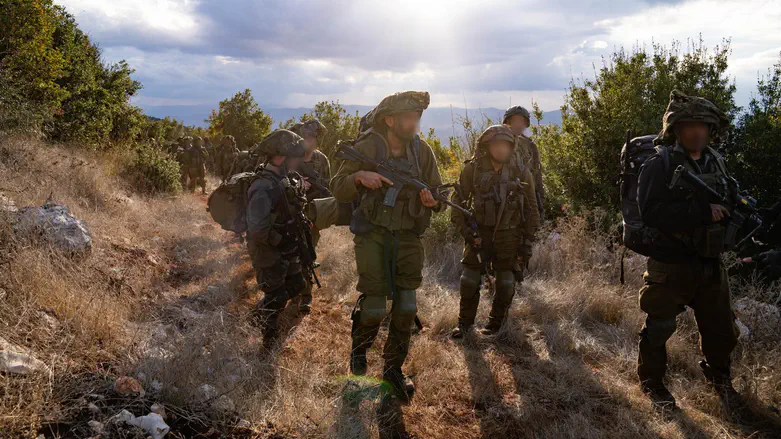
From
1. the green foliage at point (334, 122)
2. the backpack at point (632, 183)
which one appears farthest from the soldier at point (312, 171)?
the green foliage at point (334, 122)

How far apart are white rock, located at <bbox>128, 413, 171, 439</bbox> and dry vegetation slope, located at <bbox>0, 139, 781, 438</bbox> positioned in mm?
88

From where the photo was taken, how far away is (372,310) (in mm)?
3336

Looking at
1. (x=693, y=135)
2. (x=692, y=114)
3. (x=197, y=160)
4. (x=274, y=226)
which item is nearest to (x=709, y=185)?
(x=693, y=135)

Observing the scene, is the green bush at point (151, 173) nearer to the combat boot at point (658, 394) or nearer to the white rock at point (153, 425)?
the white rock at point (153, 425)

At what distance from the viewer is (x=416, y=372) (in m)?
3.78

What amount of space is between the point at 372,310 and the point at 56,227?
12.0ft

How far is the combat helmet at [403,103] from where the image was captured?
3.28 m

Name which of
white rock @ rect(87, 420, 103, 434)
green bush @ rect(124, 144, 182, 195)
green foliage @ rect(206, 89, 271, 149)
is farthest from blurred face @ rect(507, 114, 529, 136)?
green foliage @ rect(206, 89, 271, 149)

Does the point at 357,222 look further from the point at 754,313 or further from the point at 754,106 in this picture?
the point at 754,106

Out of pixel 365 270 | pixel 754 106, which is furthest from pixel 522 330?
pixel 754 106

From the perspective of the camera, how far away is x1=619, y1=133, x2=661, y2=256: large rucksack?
328 centimetres

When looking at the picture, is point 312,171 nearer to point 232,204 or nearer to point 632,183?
point 232,204

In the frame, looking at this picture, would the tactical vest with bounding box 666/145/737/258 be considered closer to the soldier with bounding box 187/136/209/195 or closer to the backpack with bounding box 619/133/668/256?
the backpack with bounding box 619/133/668/256

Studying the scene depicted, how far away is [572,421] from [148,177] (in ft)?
35.6
